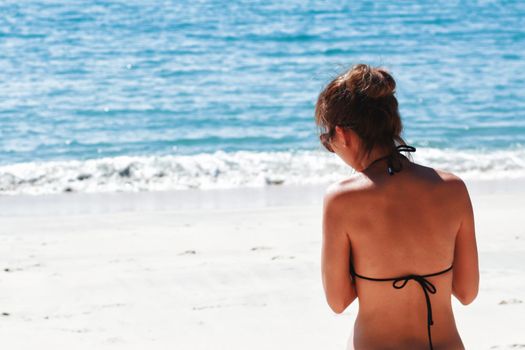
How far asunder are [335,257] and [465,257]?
36cm

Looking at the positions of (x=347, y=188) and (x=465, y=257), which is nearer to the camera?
(x=347, y=188)

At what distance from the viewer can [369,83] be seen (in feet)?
6.96

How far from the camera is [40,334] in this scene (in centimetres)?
450

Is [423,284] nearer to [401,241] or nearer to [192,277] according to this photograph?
[401,241]

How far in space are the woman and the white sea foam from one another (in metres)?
6.92

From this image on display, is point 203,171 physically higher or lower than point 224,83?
higher

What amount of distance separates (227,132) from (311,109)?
1.97 metres

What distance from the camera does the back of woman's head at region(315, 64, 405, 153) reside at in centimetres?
212

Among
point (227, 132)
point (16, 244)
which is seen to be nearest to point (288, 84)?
point (227, 132)

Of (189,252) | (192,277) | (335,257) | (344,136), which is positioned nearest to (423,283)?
(335,257)

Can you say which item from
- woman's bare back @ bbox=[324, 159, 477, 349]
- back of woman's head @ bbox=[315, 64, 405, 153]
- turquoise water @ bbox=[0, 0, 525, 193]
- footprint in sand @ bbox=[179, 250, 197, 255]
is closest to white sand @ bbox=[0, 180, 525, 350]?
footprint in sand @ bbox=[179, 250, 197, 255]

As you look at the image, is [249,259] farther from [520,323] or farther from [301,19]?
[301,19]

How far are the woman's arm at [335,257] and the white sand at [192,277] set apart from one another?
2.06 meters

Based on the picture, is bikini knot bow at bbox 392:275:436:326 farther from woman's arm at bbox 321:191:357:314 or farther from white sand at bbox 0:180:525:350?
white sand at bbox 0:180:525:350
